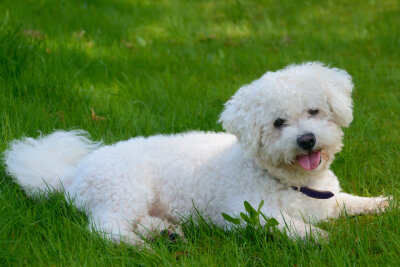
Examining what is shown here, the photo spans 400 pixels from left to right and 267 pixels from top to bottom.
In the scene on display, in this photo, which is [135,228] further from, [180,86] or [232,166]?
[180,86]

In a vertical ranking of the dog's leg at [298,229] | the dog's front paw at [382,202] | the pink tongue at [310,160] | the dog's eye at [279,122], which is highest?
the dog's eye at [279,122]

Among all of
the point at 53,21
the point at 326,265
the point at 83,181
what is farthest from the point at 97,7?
the point at 326,265

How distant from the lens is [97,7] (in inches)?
315

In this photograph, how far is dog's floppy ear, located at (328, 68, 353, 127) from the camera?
3.01 meters

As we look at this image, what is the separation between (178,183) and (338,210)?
3.66 ft

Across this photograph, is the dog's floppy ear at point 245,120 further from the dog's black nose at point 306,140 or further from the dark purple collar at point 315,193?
the dark purple collar at point 315,193

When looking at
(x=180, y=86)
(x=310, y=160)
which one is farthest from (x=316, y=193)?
(x=180, y=86)

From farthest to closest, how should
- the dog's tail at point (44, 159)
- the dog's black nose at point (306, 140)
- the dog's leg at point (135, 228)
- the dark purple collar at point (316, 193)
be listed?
1. the dog's tail at point (44, 159)
2. the dark purple collar at point (316, 193)
3. the dog's leg at point (135, 228)
4. the dog's black nose at point (306, 140)

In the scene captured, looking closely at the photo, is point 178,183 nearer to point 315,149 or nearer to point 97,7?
point 315,149

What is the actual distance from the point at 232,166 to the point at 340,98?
0.86 m

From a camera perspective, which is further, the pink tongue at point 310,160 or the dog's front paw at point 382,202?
the dog's front paw at point 382,202

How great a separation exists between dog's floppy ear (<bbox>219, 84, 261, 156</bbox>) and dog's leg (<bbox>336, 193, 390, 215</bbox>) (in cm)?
73

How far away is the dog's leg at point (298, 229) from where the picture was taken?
8.65 feet

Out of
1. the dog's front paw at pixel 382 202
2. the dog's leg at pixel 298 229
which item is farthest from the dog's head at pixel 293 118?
the dog's front paw at pixel 382 202
